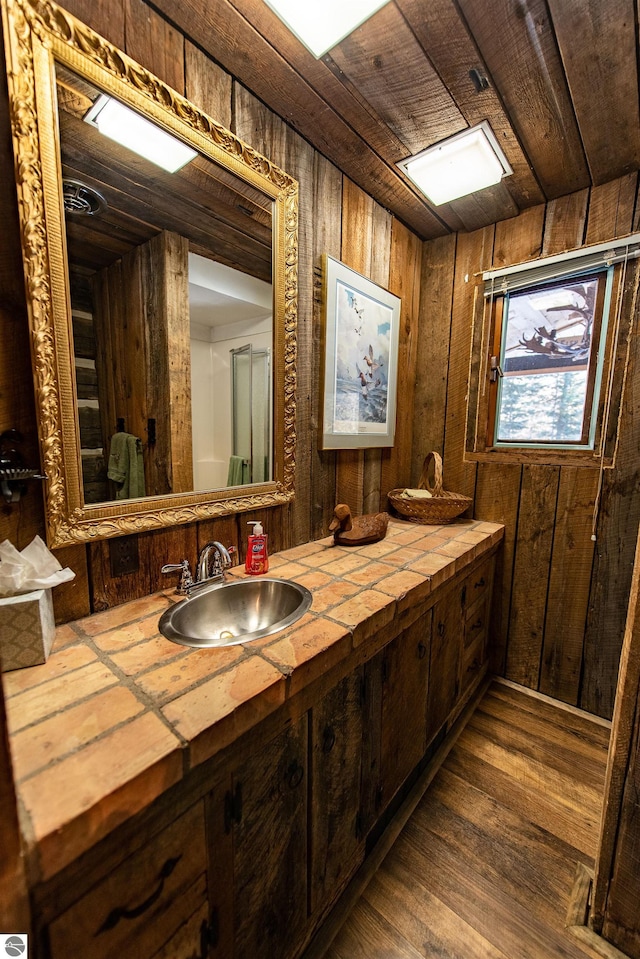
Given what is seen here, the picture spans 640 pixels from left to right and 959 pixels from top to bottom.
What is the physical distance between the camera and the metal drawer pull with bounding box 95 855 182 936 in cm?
49

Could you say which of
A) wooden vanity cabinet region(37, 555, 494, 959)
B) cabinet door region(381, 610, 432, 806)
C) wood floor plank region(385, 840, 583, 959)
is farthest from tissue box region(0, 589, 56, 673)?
wood floor plank region(385, 840, 583, 959)

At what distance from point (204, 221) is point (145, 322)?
14.6 inches

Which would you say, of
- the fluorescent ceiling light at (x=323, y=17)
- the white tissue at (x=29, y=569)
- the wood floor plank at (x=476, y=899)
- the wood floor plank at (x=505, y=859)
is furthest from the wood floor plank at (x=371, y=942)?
the fluorescent ceiling light at (x=323, y=17)

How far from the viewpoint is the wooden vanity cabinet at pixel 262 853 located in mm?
639

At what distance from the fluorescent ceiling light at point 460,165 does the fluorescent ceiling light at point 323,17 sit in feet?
1.76

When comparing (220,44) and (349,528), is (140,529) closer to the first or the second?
(349,528)

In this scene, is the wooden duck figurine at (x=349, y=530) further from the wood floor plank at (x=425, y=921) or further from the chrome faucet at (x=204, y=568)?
the wood floor plank at (x=425, y=921)

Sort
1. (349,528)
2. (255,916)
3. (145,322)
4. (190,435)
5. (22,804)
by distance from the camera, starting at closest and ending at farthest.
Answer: (22,804)
(255,916)
(145,322)
(190,435)
(349,528)

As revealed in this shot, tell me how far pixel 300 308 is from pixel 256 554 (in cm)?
91

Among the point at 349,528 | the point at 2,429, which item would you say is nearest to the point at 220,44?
the point at 2,429

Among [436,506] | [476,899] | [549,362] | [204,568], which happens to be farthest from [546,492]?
[204,568]

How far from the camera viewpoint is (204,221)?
1.04 meters

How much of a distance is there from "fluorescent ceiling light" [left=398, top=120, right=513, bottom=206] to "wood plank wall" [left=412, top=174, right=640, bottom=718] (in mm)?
357

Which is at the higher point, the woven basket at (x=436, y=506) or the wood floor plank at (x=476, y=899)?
the woven basket at (x=436, y=506)
